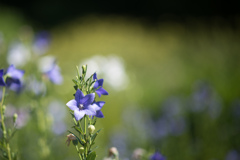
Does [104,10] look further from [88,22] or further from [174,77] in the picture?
[174,77]

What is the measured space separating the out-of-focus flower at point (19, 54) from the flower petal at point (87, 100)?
1.58m

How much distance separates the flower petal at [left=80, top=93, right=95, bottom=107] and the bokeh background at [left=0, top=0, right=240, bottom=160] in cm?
75

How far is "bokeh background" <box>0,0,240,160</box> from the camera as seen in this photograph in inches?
97.5

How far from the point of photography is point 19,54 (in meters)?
2.74

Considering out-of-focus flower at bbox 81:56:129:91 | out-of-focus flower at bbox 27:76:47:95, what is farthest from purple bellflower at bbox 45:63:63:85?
out-of-focus flower at bbox 81:56:129:91

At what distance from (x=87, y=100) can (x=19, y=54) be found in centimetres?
186

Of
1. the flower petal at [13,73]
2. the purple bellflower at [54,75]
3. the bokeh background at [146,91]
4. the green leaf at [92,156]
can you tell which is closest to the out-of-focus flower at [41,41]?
the bokeh background at [146,91]

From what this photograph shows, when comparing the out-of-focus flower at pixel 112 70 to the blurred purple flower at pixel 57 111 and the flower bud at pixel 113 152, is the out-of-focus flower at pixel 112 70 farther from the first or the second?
the flower bud at pixel 113 152

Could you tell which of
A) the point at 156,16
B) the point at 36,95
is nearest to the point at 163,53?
the point at 156,16

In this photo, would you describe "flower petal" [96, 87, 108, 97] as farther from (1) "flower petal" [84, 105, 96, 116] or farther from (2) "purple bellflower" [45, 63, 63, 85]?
(2) "purple bellflower" [45, 63, 63, 85]

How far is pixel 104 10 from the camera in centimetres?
1425

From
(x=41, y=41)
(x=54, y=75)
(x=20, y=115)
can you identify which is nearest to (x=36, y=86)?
(x=20, y=115)

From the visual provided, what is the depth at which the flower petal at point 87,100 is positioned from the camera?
1.07 metres

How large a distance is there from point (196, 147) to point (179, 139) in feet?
0.53
